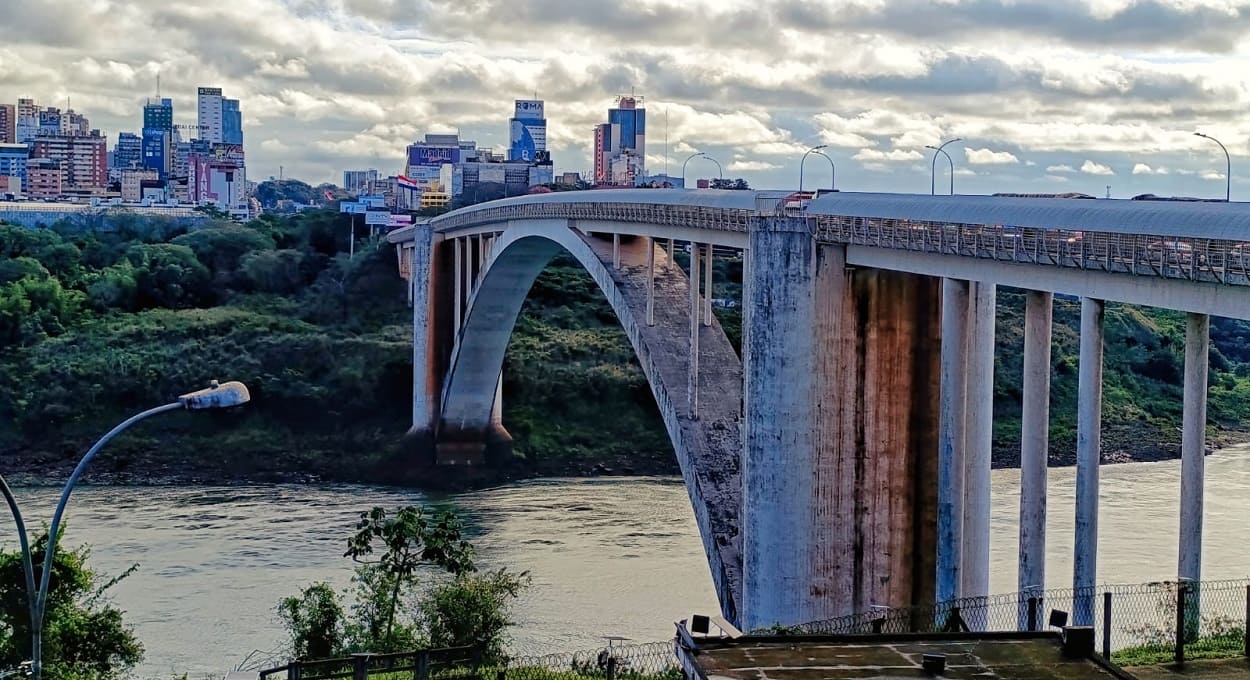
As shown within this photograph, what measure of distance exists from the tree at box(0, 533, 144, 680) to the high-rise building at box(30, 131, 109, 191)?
507 feet

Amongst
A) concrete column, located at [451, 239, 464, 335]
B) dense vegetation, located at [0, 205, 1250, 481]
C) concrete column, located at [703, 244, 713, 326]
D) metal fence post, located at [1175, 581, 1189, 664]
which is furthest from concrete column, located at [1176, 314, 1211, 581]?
concrete column, located at [451, 239, 464, 335]

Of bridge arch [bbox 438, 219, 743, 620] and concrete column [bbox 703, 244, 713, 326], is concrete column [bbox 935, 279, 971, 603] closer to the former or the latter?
bridge arch [bbox 438, 219, 743, 620]

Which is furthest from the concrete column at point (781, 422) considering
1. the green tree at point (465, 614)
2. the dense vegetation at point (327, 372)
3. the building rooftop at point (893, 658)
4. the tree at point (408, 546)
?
the dense vegetation at point (327, 372)

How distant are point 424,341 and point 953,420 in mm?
39277

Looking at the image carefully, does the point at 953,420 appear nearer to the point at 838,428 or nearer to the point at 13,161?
the point at 838,428

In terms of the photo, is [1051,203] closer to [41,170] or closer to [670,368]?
[670,368]

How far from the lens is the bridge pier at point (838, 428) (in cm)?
2314

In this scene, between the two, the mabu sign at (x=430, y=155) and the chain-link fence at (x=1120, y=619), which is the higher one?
the mabu sign at (x=430, y=155)

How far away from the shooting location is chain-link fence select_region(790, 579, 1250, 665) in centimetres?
1678

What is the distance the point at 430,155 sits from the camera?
169000 millimetres

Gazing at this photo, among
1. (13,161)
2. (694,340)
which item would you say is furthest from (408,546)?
(13,161)

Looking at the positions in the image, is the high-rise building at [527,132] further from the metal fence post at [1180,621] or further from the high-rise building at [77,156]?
the metal fence post at [1180,621]

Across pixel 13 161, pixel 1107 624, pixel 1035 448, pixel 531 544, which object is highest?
pixel 13 161

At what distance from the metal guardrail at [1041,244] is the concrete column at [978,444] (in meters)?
0.84
